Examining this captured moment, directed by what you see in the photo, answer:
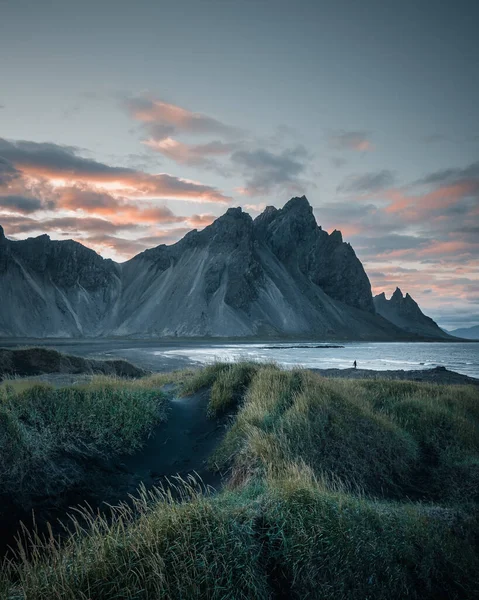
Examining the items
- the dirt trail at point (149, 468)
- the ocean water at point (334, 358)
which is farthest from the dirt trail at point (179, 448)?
the ocean water at point (334, 358)

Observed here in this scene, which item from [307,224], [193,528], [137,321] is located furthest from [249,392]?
[307,224]

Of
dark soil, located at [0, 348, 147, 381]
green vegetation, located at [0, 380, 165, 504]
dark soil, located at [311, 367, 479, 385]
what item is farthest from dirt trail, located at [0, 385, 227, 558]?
dark soil, located at [311, 367, 479, 385]

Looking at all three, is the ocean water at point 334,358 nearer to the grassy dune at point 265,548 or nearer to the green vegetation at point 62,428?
the green vegetation at point 62,428

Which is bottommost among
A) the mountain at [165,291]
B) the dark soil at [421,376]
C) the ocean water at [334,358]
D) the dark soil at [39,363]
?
the ocean water at [334,358]

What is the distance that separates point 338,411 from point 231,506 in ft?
20.0

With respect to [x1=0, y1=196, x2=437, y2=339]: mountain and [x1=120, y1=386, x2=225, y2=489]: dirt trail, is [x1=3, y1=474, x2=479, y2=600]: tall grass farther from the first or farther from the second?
[x1=0, y1=196, x2=437, y2=339]: mountain

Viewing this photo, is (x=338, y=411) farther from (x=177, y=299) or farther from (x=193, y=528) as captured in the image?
(x=177, y=299)

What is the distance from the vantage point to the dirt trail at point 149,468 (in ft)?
25.6

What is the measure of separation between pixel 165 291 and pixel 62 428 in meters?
131

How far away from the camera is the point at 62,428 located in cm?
1004

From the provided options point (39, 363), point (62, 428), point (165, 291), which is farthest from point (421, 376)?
point (165, 291)

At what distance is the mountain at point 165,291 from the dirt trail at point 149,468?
107458 millimetres

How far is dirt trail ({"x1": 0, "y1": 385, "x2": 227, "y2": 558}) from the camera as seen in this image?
7.81m

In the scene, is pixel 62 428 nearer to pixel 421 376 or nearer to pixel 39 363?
pixel 39 363
